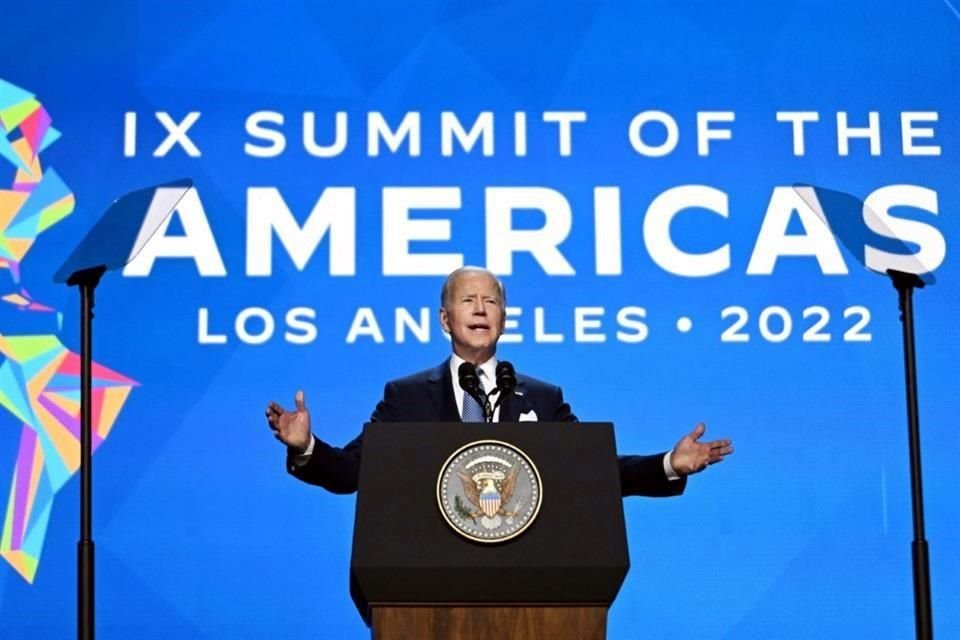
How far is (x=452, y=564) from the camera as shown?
99.4 inches

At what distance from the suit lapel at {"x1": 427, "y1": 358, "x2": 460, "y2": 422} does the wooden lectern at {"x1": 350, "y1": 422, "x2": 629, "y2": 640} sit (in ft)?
2.47

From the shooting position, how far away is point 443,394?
3391mm

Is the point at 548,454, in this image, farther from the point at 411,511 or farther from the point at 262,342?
the point at 262,342

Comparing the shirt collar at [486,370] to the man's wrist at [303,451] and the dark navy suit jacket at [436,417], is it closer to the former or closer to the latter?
the dark navy suit jacket at [436,417]

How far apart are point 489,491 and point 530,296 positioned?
2.15m

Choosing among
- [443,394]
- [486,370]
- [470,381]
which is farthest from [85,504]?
[470,381]

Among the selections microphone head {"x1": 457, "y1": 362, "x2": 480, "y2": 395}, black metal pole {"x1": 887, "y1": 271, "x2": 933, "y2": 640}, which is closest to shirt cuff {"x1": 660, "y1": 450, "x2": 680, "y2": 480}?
microphone head {"x1": 457, "y1": 362, "x2": 480, "y2": 395}

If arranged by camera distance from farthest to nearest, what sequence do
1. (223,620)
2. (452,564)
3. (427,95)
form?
(427,95)
(223,620)
(452,564)

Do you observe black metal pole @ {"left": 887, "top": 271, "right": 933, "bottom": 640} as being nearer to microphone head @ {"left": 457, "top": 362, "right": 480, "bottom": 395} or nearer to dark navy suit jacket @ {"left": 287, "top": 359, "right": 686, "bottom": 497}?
dark navy suit jacket @ {"left": 287, "top": 359, "right": 686, "bottom": 497}

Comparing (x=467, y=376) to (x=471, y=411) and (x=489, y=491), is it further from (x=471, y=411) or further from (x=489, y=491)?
(x=471, y=411)

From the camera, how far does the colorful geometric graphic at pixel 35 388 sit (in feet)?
14.9

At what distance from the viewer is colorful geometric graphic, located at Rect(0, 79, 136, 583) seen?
4527 millimetres

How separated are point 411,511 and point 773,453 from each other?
90.6 inches

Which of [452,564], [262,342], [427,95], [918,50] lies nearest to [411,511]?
[452,564]
